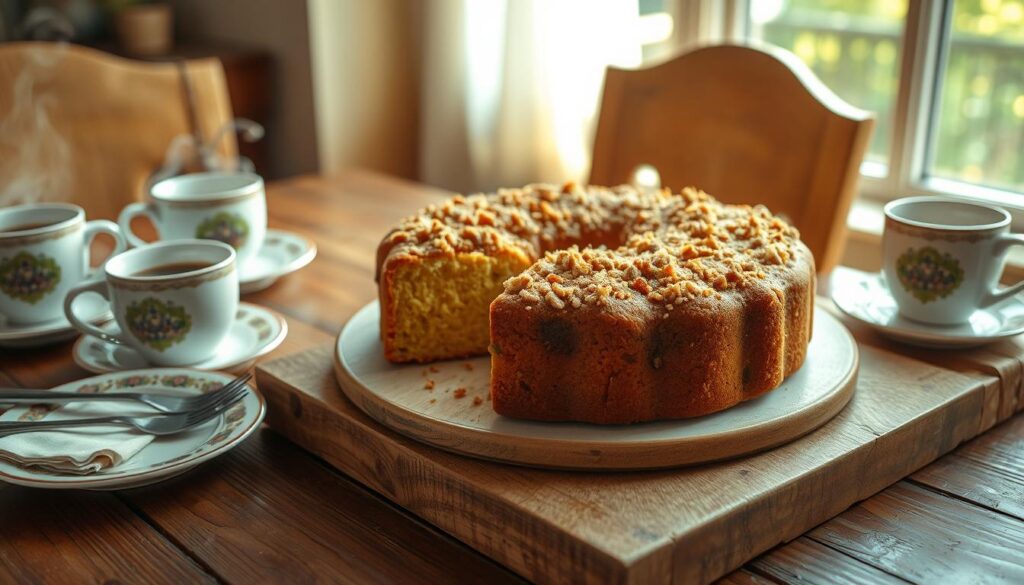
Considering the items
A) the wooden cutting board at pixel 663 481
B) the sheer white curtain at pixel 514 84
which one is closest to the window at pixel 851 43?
the sheer white curtain at pixel 514 84

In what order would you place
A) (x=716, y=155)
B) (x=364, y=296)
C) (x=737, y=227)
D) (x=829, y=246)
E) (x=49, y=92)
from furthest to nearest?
(x=49, y=92)
(x=716, y=155)
(x=829, y=246)
(x=364, y=296)
(x=737, y=227)

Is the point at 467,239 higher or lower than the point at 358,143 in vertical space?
higher

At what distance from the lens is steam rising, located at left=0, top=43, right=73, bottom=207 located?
1.94 metres

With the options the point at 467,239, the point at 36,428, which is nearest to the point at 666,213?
the point at 467,239

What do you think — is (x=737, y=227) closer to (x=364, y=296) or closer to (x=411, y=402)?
(x=411, y=402)

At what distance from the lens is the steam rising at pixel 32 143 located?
1942mm

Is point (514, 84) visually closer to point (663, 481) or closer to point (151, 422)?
point (151, 422)

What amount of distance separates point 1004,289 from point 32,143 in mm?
1769

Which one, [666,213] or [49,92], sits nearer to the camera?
[666,213]

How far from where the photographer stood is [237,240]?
1408 mm

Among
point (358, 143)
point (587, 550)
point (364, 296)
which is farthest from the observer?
point (358, 143)

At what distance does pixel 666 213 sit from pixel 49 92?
1.38m

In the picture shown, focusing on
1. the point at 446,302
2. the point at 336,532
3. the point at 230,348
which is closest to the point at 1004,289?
the point at 446,302

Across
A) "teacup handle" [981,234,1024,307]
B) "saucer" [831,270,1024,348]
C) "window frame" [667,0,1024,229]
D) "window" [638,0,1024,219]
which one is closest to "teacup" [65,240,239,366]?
"saucer" [831,270,1024,348]
